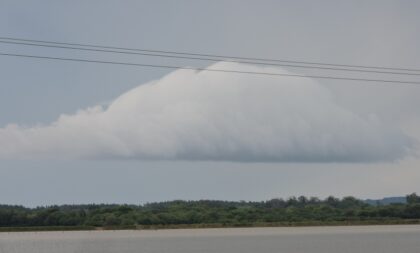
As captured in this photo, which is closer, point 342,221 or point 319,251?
point 319,251

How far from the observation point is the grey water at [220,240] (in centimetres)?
4243

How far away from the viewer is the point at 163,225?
54.6m

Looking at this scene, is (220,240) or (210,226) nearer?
(220,240)

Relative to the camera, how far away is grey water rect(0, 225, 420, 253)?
4243 cm

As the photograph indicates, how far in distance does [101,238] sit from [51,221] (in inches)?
169

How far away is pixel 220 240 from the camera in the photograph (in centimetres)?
5169

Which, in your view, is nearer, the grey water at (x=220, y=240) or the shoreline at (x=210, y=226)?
the grey water at (x=220, y=240)

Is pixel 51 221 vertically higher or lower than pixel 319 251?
higher

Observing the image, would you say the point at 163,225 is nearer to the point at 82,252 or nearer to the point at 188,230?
the point at 188,230

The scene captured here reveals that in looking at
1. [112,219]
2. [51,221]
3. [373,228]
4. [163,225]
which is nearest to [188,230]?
[163,225]

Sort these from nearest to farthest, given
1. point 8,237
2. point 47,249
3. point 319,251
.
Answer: point 319,251, point 47,249, point 8,237

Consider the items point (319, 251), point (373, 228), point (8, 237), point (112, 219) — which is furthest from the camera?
point (373, 228)

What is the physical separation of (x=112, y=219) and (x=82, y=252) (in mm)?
15352

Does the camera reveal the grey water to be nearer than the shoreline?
Yes
